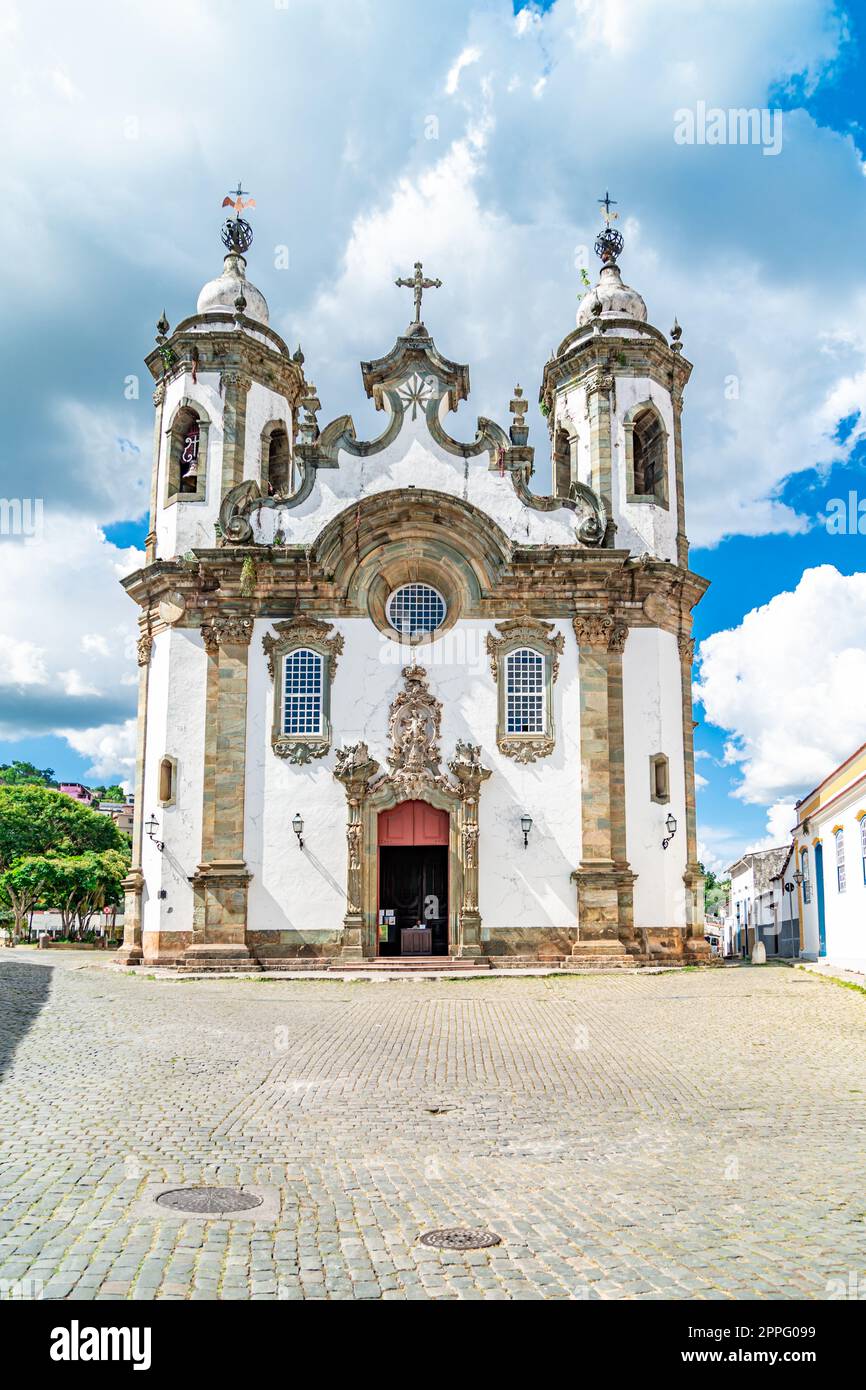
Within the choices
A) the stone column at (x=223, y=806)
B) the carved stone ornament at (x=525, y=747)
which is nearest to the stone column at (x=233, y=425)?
the stone column at (x=223, y=806)

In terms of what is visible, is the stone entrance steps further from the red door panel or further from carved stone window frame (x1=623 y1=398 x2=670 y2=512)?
carved stone window frame (x1=623 y1=398 x2=670 y2=512)

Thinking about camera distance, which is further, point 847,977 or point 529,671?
point 529,671

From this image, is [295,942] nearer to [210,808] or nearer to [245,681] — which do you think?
[210,808]

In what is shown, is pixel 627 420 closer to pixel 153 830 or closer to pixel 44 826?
pixel 153 830

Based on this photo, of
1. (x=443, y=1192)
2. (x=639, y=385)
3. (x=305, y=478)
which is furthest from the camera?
(x=639, y=385)

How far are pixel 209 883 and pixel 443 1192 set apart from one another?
1909cm

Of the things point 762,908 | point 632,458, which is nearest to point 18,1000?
point 632,458

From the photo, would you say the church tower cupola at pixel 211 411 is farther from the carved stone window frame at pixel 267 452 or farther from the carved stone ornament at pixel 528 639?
the carved stone ornament at pixel 528 639

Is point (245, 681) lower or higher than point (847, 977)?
higher

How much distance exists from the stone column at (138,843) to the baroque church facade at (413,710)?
79mm

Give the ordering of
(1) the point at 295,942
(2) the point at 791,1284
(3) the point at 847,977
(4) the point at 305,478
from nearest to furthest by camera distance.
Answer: (2) the point at 791,1284, (3) the point at 847,977, (1) the point at 295,942, (4) the point at 305,478

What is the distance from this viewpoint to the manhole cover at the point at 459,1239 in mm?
6113

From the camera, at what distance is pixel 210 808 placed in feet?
85.9

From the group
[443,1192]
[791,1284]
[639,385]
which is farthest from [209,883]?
[791,1284]
